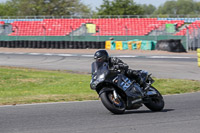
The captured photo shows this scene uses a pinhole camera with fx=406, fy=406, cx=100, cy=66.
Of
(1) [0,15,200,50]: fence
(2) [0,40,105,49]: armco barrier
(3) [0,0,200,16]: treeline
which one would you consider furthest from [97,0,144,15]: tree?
(2) [0,40,105,49]: armco barrier

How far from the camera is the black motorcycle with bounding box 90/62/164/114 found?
23.6ft

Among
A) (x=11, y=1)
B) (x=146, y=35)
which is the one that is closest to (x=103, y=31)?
(x=146, y=35)

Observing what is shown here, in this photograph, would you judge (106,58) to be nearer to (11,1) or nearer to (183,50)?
(183,50)

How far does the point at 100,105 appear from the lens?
920 centimetres

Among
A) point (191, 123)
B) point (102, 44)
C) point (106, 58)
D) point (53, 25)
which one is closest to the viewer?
point (191, 123)

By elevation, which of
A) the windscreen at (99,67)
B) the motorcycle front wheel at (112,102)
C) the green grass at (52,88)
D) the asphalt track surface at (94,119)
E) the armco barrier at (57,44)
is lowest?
the armco barrier at (57,44)

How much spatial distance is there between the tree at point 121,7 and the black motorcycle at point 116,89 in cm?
6004

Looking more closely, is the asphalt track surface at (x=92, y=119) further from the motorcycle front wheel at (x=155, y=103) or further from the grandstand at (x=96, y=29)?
the grandstand at (x=96, y=29)

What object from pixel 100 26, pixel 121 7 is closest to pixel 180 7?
pixel 121 7

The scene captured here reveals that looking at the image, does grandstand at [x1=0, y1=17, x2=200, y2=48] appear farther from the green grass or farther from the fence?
the green grass

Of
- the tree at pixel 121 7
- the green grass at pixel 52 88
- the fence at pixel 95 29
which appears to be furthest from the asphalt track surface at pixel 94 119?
the tree at pixel 121 7

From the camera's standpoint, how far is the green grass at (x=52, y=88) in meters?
10.7

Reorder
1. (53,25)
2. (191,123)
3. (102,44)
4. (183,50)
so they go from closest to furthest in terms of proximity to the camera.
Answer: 1. (191,123)
2. (183,50)
3. (102,44)
4. (53,25)

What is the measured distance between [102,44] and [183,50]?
295 inches
